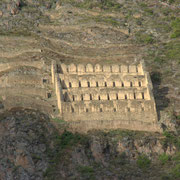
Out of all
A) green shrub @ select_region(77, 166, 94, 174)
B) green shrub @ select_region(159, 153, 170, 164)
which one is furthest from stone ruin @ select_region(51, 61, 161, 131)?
green shrub @ select_region(77, 166, 94, 174)

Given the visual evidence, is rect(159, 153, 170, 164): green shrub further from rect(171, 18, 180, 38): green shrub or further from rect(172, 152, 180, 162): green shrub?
rect(171, 18, 180, 38): green shrub

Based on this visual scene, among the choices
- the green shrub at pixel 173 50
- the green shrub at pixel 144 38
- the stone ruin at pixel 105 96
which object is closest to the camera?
the stone ruin at pixel 105 96

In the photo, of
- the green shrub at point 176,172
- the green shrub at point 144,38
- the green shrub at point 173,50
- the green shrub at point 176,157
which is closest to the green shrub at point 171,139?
the green shrub at point 176,157

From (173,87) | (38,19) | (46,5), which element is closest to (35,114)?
(173,87)

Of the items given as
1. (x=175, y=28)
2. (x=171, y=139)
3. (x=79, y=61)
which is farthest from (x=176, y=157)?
(x=175, y=28)

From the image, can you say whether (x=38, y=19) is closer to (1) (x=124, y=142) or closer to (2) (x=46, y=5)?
(2) (x=46, y=5)

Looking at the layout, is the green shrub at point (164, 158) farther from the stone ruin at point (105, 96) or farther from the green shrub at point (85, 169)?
the green shrub at point (85, 169)

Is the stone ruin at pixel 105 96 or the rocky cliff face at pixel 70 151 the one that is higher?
the stone ruin at pixel 105 96
